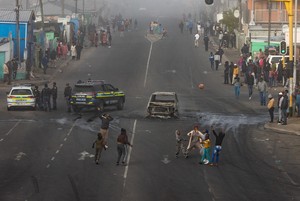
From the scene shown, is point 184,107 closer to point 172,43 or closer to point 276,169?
point 276,169

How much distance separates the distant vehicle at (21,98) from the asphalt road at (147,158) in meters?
0.40

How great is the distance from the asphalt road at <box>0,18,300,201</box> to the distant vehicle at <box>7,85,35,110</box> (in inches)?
15.8

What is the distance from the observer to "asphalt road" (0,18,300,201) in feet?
75.8

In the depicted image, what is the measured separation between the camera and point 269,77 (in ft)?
179

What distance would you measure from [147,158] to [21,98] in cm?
1410

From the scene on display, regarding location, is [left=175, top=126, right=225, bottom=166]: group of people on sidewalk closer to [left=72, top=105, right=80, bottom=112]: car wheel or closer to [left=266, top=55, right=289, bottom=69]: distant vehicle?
[left=72, top=105, right=80, bottom=112]: car wheel

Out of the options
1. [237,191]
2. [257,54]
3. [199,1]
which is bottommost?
[237,191]

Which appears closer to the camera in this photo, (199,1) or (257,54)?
(257,54)

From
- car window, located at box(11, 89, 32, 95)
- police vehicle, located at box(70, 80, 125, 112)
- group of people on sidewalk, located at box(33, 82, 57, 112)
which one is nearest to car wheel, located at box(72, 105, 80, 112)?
police vehicle, located at box(70, 80, 125, 112)

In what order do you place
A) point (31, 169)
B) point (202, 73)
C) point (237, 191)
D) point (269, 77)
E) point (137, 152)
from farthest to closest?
point (202, 73)
point (269, 77)
point (137, 152)
point (31, 169)
point (237, 191)

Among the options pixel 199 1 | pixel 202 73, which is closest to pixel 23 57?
pixel 202 73

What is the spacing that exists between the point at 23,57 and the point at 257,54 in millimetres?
17488

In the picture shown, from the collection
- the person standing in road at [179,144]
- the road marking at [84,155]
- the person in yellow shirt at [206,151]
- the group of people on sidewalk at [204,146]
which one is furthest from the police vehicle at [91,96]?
the person in yellow shirt at [206,151]

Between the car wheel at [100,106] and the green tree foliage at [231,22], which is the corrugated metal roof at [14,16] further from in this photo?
the car wheel at [100,106]
